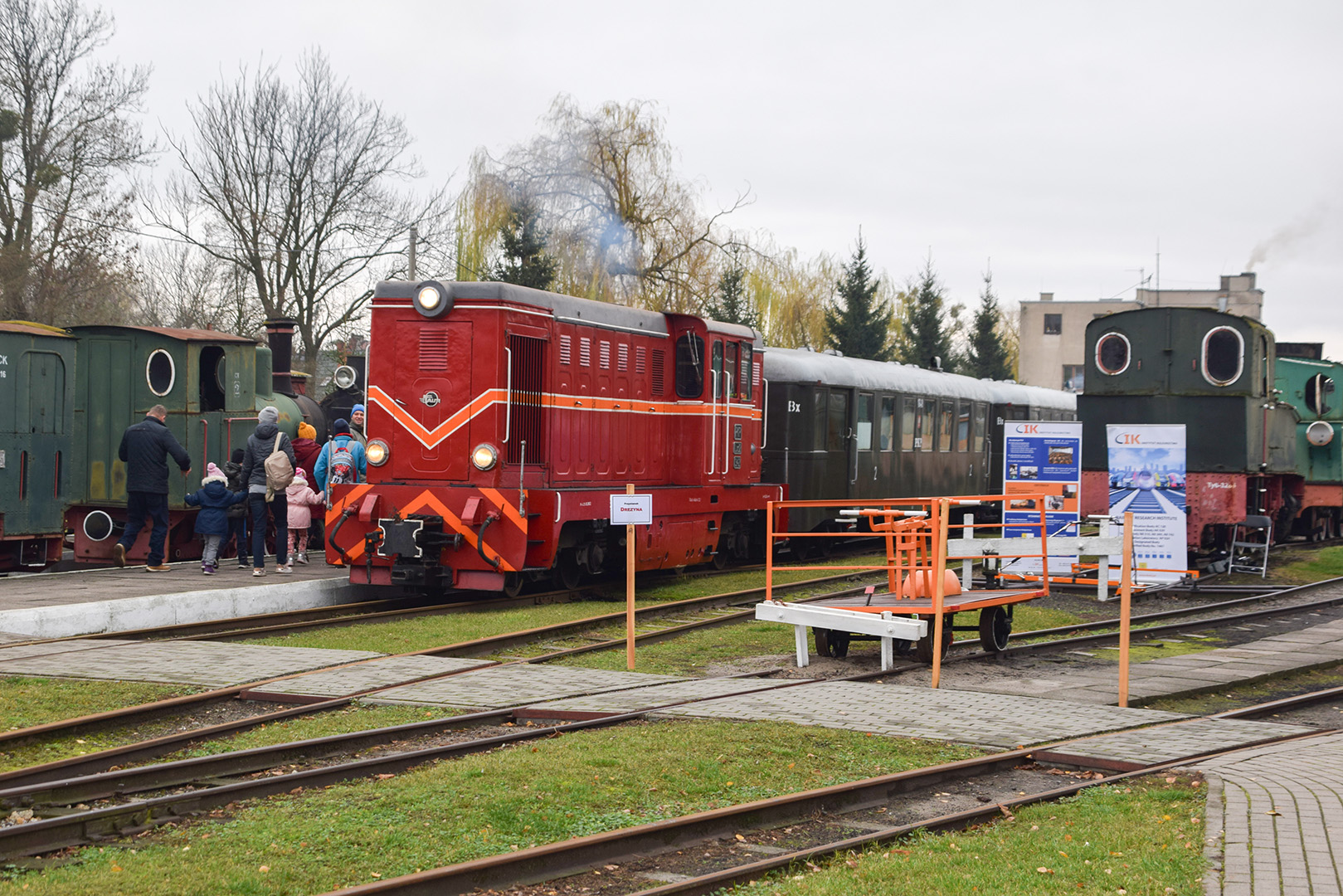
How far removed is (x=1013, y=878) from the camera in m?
5.62

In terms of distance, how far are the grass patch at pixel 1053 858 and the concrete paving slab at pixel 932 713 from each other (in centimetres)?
169

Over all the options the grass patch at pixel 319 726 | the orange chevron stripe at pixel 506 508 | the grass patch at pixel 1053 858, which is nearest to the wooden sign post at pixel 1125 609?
the grass patch at pixel 1053 858

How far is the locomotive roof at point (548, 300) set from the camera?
48.0ft

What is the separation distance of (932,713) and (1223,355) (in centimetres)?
1277

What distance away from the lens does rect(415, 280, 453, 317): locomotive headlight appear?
47.8ft

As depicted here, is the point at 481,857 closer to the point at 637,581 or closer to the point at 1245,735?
the point at 1245,735

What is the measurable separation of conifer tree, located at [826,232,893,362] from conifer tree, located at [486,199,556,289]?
15.0m

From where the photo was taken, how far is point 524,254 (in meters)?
33.3

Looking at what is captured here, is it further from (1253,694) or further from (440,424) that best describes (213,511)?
(1253,694)

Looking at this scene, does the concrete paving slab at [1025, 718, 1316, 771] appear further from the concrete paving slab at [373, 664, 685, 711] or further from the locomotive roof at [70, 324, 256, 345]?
the locomotive roof at [70, 324, 256, 345]

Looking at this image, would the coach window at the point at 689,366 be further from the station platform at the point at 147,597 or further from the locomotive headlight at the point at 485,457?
the station platform at the point at 147,597

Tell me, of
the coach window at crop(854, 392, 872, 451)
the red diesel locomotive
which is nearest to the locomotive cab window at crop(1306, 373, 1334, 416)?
the coach window at crop(854, 392, 872, 451)

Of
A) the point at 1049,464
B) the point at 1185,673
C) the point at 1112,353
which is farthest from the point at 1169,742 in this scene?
the point at 1112,353

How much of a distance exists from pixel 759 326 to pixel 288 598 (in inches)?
1172
